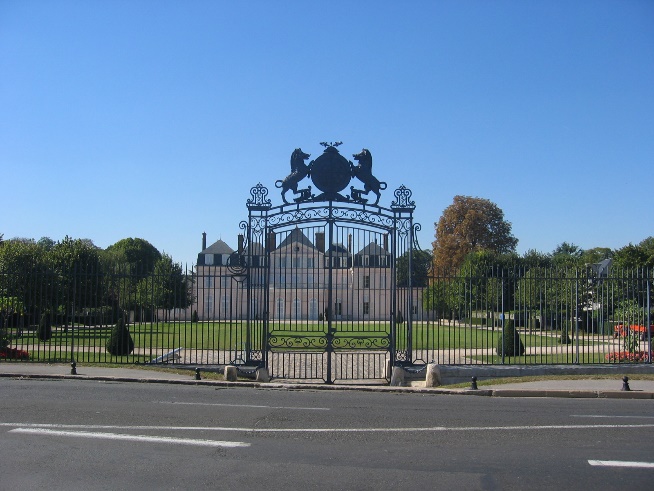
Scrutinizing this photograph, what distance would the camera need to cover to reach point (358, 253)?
54.2 ft

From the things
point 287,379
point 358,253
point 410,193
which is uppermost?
point 410,193

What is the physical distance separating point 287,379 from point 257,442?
851cm

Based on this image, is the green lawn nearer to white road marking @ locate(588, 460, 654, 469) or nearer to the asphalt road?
the asphalt road

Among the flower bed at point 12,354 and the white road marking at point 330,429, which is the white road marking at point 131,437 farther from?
the flower bed at point 12,354

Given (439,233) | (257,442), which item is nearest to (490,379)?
(257,442)

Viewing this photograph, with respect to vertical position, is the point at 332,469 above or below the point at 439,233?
below

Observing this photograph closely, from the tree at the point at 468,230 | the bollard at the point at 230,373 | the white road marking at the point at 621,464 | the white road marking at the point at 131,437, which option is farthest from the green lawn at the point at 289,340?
the tree at the point at 468,230

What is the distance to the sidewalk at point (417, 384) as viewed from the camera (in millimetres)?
14250

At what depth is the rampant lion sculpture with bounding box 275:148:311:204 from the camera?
55.0 feet

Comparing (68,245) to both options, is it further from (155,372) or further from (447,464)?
(447,464)

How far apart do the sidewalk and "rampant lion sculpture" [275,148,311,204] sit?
4541 mm

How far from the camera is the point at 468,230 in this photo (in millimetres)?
62125

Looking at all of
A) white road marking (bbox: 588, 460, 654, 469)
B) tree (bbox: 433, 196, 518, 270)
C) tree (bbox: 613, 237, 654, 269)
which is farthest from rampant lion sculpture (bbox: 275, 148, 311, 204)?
tree (bbox: 433, 196, 518, 270)

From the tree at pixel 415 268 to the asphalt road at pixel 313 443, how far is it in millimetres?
4078
